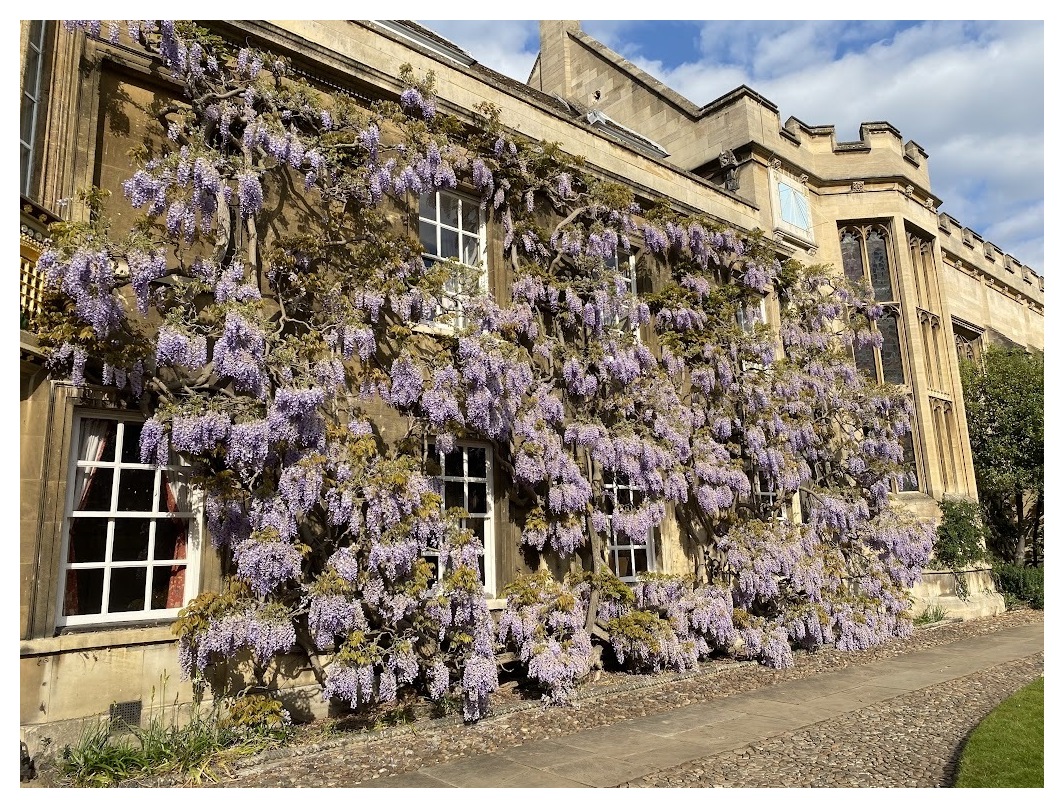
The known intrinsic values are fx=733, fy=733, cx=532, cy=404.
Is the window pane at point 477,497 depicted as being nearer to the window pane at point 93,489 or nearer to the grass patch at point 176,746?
the grass patch at point 176,746

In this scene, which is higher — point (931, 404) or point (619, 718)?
point (931, 404)

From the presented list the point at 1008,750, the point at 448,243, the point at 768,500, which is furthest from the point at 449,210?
the point at 1008,750

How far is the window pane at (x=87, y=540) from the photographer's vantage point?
22.4ft

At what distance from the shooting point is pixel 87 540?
691 centimetres

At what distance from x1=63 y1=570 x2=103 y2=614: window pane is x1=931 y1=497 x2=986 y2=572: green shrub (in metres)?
15.5

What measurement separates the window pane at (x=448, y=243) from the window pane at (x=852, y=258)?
11.5 m

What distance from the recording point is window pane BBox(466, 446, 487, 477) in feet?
32.6

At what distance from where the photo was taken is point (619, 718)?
25.2 feet

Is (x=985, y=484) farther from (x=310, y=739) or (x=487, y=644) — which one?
(x=310, y=739)

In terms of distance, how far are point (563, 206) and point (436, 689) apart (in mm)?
7591

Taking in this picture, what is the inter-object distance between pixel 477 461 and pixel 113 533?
444 cm

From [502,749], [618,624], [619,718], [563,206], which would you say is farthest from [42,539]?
[563,206]

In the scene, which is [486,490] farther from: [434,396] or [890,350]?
[890,350]

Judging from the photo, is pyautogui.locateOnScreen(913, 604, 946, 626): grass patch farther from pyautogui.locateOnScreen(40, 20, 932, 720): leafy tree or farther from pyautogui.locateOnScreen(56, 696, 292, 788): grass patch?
pyautogui.locateOnScreen(56, 696, 292, 788): grass patch
